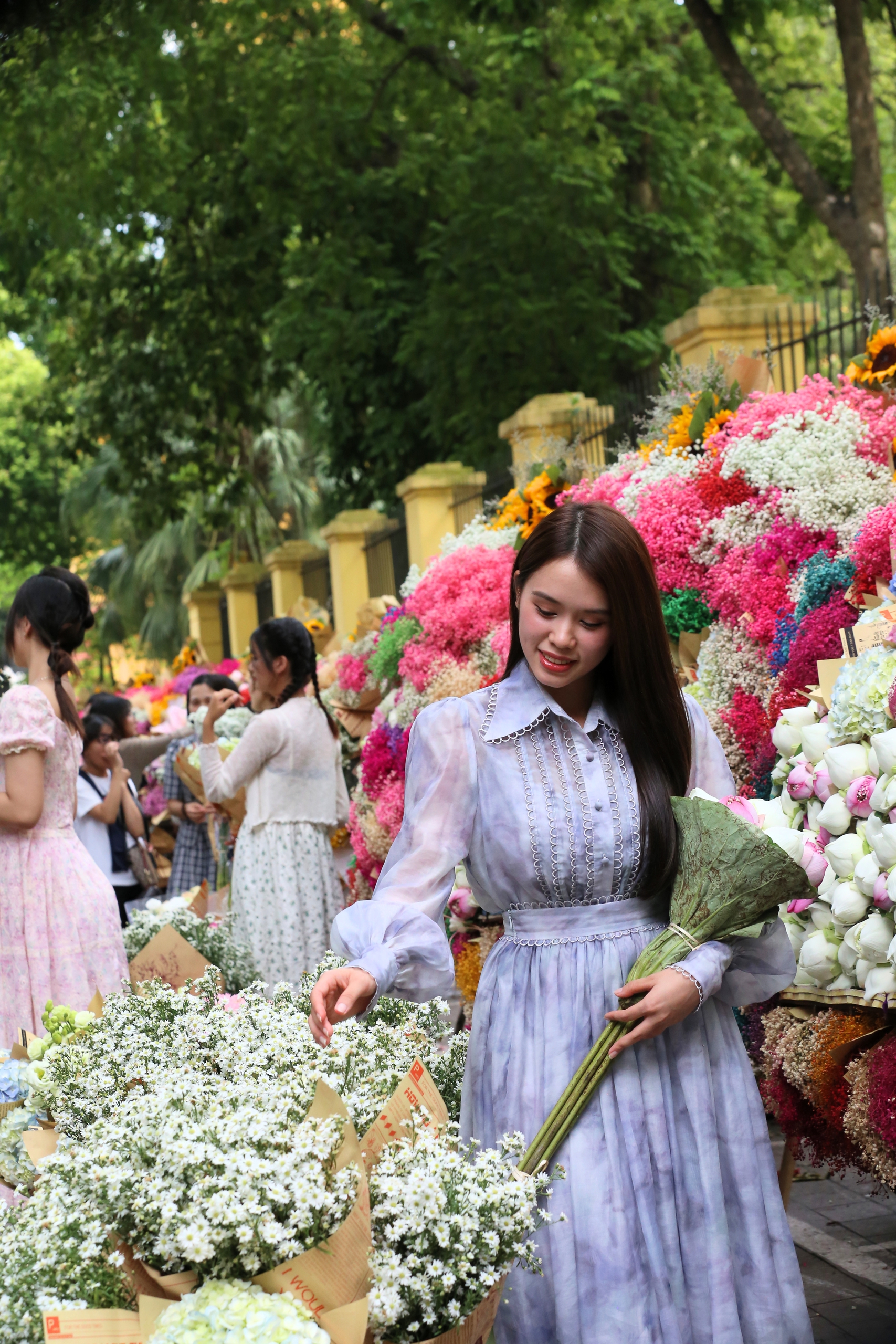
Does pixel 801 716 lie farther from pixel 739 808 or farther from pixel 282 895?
pixel 282 895

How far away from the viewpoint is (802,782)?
3053 mm

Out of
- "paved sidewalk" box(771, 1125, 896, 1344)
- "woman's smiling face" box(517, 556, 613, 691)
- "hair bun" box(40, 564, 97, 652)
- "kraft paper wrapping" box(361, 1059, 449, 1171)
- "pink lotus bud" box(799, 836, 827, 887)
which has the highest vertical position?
"hair bun" box(40, 564, 97, 652)

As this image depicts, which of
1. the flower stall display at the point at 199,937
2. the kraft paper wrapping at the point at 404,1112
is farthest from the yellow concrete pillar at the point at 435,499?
the kraft paper wrapping at the point at 404,1112

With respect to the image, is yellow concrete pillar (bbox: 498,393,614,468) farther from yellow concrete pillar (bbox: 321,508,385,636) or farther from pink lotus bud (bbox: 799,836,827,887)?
pink lotus bud (bbox: 799,836,827,887)

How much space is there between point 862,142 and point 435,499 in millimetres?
3853

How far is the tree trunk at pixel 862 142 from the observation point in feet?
30.6

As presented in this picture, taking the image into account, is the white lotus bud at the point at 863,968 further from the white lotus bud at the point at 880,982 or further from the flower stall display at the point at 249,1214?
the flower stall display at the point at 249,1214

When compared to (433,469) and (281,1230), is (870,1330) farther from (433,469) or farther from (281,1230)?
(433,469)

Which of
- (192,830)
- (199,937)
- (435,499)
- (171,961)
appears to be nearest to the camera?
(171,961)

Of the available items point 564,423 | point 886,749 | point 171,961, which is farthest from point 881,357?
point 564,423

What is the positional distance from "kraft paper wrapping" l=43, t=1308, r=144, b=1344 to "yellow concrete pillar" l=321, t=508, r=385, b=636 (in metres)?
10.6

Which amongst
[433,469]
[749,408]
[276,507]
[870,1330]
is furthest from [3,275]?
[870,1330]

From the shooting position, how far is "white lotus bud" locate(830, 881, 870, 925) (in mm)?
2771

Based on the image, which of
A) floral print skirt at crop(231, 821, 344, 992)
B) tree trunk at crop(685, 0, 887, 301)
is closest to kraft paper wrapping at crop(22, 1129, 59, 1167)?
floral print skirt at crop(231, 821, 344, 992)
